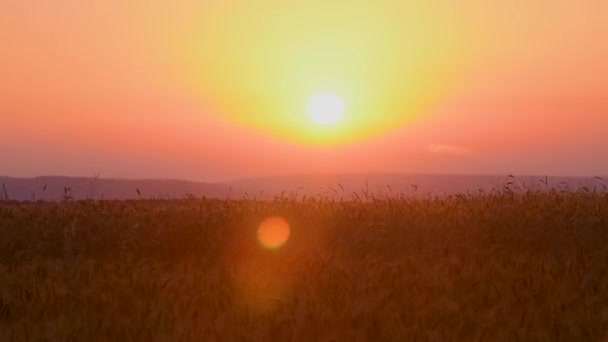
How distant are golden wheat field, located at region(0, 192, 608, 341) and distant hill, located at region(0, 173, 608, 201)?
1.26 metres

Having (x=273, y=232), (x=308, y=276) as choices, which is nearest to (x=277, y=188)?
(x=273, y=232)

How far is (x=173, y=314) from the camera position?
11.7 ft

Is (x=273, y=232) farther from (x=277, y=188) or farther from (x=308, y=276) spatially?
(x=277, y=188)

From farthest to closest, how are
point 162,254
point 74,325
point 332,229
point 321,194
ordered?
point 321,194 → point 332,229 → point 162,254 → point 74,325

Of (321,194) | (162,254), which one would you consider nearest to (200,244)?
(162,254)

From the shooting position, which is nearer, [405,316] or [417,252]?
[405,316]

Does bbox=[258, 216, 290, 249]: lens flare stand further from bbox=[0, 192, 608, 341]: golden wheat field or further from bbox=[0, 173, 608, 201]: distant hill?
bbox=[0, 173, 608, 201]: distant hill

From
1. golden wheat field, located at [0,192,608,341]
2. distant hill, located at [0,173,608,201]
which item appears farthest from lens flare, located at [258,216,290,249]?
distant hill, located at [0,173,608,201]

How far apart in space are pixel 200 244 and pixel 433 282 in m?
3.46

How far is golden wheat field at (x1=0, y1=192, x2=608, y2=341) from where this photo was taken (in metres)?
3.41

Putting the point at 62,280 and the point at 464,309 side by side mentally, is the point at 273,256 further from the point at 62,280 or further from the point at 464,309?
the point at 464,309

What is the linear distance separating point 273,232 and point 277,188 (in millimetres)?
81360

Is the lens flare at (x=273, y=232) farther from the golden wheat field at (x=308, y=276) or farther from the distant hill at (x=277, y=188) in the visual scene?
the distant hill at (x=277, y=188)

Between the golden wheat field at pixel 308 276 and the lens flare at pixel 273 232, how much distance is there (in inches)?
3.1
